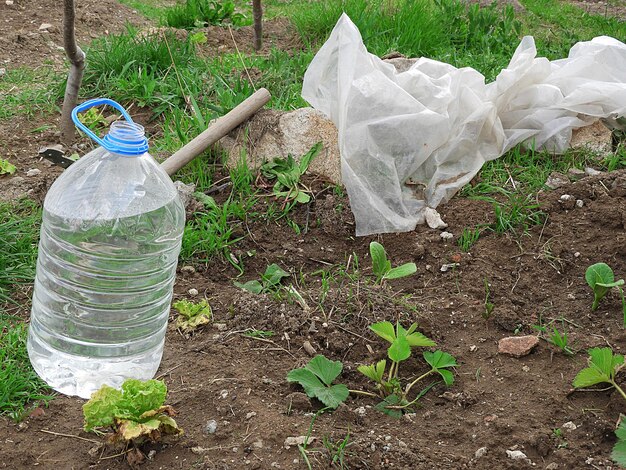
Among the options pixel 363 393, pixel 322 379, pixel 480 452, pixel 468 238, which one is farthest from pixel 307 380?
pixel 468 238

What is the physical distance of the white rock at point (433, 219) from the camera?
3.87 m

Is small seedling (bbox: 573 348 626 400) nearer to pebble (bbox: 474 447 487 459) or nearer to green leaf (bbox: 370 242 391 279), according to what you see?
pebble (bbox: 474 447 487 459)

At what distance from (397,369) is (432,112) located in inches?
62.7

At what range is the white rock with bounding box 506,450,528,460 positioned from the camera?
2428 mm

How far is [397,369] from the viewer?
9.32 ft

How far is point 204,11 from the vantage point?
6359 millimetres

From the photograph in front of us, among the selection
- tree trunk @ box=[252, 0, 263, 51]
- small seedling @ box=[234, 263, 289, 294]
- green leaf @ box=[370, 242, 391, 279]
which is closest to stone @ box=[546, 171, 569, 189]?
green leaf @ box=[370, 242, 391, 279]

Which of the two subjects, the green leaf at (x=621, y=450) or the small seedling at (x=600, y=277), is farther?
the small seedling at (x=600, y=277)

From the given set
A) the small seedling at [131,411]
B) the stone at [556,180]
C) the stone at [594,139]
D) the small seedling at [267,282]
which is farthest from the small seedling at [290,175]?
the small seedling at [131,411]

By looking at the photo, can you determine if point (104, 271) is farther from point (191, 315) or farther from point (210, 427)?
point (210, 427)

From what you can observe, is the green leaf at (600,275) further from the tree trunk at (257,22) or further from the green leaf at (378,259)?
the tree trunk at (257,22)

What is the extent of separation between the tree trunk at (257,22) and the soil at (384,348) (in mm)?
1892

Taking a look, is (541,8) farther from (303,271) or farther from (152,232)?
(152,232)

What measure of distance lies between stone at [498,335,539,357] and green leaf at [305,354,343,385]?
25.1 inches
